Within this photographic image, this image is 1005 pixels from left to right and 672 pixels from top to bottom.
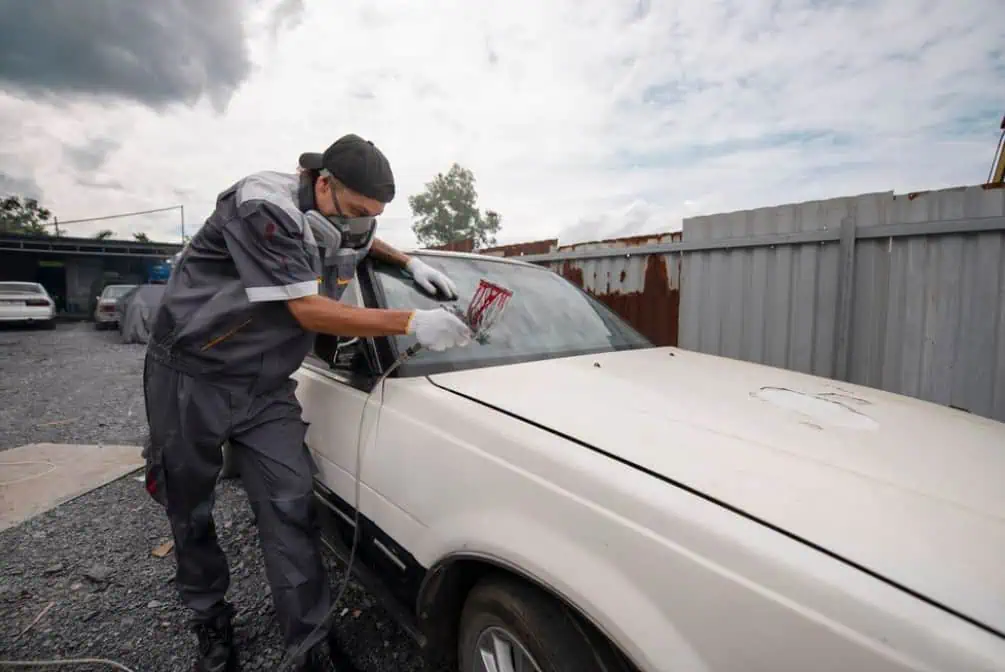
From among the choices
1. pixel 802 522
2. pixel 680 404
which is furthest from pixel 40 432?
pixel 802 522

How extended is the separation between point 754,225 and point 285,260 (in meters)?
3.48

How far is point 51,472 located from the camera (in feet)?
11.5

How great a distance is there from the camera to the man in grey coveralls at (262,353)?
1565mm

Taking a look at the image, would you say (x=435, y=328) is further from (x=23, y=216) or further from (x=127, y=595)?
(x=23, y=216)

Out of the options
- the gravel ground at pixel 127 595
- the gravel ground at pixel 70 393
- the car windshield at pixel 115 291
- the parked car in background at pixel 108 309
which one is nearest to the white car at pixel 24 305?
the parked car in background at pixel 108 309

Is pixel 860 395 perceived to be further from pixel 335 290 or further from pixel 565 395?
pixel 335 290

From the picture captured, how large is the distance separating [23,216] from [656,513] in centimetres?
5218

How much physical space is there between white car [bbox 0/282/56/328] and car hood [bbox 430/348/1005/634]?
55.2ft

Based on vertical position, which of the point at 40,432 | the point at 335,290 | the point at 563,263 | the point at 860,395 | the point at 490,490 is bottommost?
the point at 40,432

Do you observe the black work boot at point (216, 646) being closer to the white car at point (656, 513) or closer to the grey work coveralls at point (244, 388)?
the grey work coveralls at point (244, 388)

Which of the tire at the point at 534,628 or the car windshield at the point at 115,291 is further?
the car windshield at the point at 115,291

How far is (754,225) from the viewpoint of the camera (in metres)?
3.75

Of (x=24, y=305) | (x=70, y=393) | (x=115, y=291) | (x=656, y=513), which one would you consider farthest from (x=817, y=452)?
(x=115, y=291)

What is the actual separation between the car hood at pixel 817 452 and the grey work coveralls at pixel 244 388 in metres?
0.60
